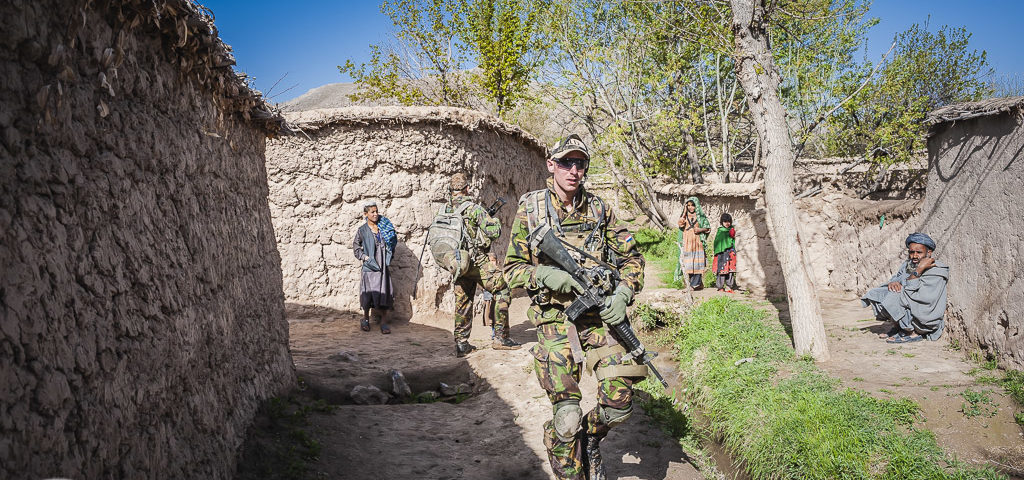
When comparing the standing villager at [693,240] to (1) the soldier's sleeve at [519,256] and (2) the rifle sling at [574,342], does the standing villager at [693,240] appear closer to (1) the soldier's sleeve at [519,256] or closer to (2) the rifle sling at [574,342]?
(1) the soldier's sleeve at [519,256]

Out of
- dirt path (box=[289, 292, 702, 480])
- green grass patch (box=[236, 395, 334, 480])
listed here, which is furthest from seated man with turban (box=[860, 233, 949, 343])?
green grass patch (box=[236, 395, 334, 480])

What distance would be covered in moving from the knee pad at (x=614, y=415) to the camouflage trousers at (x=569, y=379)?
0.06 feet

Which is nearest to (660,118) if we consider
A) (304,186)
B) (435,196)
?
(435,196)

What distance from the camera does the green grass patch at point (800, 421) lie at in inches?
137

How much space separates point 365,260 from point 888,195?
13784 millimetres

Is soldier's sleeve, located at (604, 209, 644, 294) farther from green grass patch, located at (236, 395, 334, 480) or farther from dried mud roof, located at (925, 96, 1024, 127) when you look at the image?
dried mud roof, located at (925, 96, 1024, 127)

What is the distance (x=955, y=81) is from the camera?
1780 centimetres

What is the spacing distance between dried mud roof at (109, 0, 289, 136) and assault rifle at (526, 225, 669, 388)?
80.6 inches

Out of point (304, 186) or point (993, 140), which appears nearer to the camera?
point (993, 140)

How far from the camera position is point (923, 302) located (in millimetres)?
5781

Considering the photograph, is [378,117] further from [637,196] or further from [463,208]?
[637,196]

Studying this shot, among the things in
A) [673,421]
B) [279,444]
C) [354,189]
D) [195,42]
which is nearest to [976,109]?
[673,421]

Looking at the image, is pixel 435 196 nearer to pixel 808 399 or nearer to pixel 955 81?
pixel 808 399

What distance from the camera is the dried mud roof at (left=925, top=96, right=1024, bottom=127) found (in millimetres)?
4868
